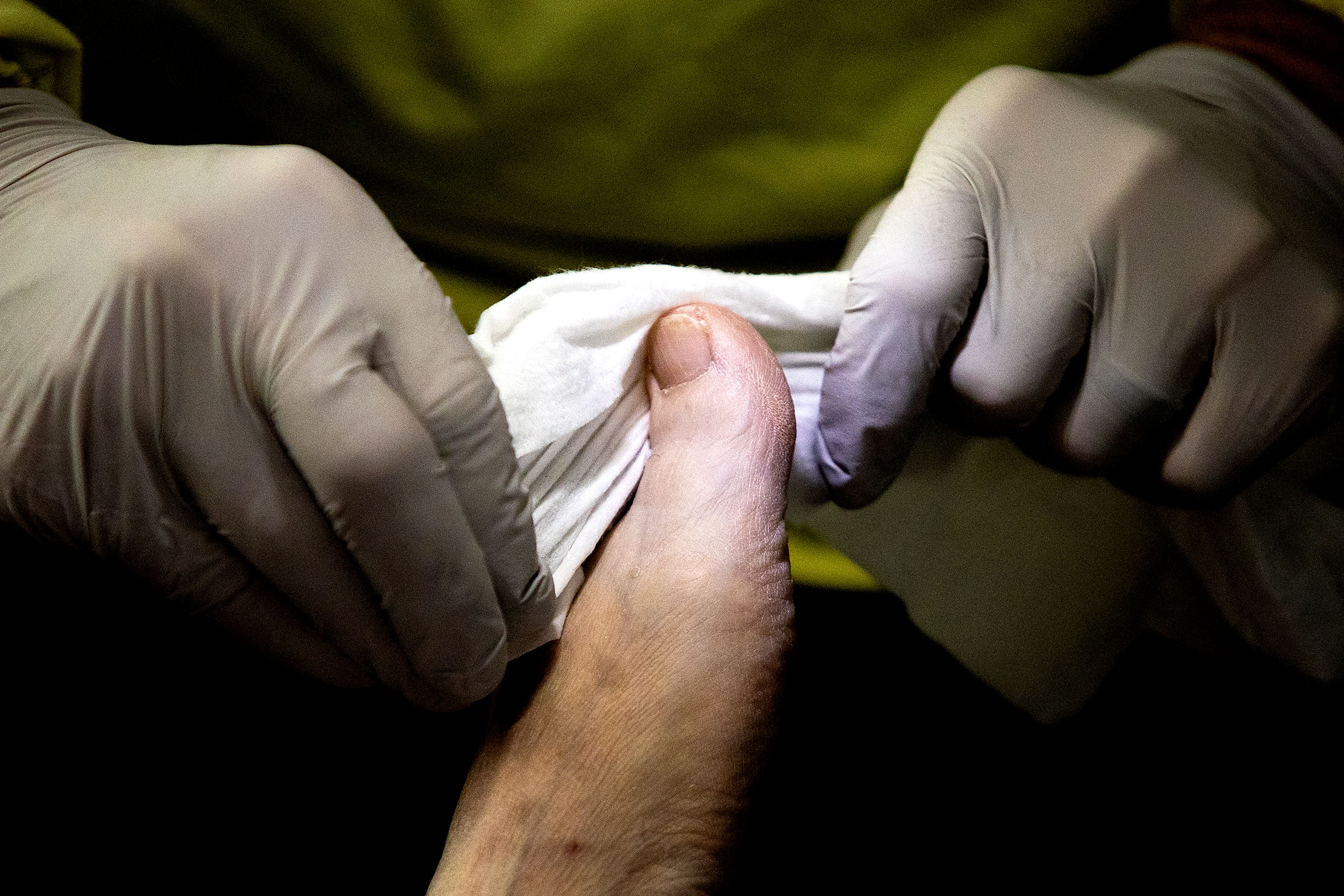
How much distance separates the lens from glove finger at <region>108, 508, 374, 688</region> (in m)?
0.54

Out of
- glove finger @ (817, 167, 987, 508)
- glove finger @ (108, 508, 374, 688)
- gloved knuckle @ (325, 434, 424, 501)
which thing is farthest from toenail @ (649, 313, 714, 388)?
glove finger @ (108, 508, 374, 688)

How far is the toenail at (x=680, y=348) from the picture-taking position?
27.2 inches

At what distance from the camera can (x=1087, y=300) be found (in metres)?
0.75

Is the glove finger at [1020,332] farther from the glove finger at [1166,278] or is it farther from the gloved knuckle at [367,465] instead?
the gloved knuckle at [367,465]

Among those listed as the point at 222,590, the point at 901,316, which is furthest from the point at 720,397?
the point at 222,590

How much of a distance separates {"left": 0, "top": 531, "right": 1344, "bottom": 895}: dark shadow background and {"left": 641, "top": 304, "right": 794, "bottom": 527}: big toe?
0.18 meters

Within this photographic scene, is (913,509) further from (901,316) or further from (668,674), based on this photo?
(668,674)

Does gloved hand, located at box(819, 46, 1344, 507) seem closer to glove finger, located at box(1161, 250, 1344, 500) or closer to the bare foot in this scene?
glove finger, located at box(1161, 250, 1344, 500)

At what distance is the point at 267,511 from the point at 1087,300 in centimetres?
70

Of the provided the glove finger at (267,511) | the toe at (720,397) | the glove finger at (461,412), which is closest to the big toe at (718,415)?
the toe at (720,397)

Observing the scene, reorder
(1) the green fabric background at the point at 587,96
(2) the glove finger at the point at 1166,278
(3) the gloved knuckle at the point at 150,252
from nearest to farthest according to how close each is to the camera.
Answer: (3) the gloved knuckle at the point at 150,252 < (2) the glove finger at the point at 1166,278 < (1) the green fabric background at the point at 587,96

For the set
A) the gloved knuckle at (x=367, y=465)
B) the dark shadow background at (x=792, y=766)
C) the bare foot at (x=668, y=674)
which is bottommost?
the dark shadow background at (x=792, y=766)

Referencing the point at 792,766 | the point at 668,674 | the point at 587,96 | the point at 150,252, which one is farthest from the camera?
the point at 792,766

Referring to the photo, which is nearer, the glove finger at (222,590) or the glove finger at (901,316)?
the glove finger at (222,590)
